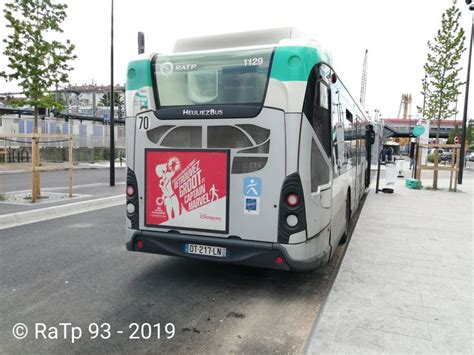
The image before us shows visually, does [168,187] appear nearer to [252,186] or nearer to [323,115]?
→ [252,186]

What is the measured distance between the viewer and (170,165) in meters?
4.95

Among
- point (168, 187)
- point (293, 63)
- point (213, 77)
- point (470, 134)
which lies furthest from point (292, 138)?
point (470, 134)

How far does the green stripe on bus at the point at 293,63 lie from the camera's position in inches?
171

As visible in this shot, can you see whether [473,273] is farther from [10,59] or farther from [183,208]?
[10,59]

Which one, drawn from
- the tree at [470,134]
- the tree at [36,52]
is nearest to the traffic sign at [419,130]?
the tree at [36,52]

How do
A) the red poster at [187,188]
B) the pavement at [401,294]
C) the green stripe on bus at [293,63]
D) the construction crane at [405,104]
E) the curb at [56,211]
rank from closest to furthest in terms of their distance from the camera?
the pavement at [401,294] → the green stripe on bus at [293,63] → the red poster at [187,188] → the curb at [56,211] → the construction crane at [405,104]

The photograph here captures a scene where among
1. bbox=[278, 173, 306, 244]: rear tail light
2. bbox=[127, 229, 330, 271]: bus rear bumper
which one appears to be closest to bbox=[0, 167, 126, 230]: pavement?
bbox=[127, 229, 330, 271]: bus rear bumper

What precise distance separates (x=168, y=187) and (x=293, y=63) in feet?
6.66

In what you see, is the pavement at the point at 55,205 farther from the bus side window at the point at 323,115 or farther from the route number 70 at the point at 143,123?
the bus side window at the point at 323,115

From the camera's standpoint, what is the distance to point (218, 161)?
4.73m

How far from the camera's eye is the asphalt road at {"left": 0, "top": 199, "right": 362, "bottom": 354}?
363cm

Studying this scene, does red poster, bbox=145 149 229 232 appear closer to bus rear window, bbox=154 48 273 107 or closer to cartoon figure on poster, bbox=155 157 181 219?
cartoon figure on poster, bbox=155 157 181 219

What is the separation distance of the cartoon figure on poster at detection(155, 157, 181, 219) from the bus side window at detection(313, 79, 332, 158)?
1.68 meters

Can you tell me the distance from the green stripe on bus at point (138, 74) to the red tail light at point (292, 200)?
86.3 inches
